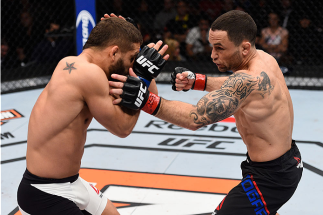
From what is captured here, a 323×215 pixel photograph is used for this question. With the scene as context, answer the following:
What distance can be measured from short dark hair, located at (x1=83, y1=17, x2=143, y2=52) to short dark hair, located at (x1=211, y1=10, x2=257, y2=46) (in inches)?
17.2

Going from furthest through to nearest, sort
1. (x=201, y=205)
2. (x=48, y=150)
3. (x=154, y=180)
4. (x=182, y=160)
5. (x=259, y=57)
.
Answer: (x=182, y=160), (x=154, y=180), (x=201, y=205), (x=259, y=57), (x=48, y=150)

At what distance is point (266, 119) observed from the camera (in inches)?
65.1

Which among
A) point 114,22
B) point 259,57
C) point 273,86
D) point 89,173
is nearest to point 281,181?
point 273,86

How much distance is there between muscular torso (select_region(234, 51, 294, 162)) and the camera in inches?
64.0

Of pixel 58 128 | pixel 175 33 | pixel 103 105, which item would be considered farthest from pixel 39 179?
pixel 175 33

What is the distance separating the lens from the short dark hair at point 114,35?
61.0 inches

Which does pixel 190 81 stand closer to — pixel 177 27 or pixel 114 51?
pixel 114 51

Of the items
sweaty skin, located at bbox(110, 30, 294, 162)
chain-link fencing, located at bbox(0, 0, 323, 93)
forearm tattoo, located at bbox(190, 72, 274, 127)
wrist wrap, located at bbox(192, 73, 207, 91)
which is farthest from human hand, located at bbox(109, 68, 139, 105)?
chain-link fencing, located at bbox(0, 0, 323, 93)

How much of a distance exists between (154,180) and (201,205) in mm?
488

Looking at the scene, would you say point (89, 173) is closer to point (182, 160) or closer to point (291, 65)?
point (182, 160)

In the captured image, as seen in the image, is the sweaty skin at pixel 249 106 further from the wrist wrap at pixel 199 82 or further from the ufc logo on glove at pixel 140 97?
the wrist wrap at pixel 199 82

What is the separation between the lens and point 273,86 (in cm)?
165

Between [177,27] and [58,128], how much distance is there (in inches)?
201

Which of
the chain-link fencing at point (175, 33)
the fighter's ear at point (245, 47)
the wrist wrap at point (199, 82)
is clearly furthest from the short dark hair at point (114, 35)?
the chain-link fencing at point (175, 33)
